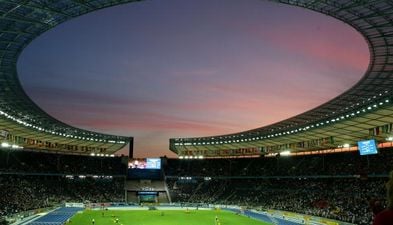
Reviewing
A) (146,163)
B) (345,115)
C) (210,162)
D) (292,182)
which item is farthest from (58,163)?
(345,115)

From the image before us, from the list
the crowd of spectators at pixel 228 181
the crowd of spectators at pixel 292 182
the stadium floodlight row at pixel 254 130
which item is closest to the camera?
the stadium floodlight row at pixel 254 130

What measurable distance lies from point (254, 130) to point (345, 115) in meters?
32.8

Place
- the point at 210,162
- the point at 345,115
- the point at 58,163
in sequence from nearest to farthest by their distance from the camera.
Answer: the point at 345,115 < the point at 58,163 < the point at 210,162

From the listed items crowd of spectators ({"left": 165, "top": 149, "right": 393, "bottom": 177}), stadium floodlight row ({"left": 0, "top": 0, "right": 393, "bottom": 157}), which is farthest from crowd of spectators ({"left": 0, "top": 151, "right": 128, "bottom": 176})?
crowd of spectators ({"left": 165, "top": 149, "right": 393, "bottom": 177})

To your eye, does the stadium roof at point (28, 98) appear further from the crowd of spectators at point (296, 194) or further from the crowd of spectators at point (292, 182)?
the crowd of spectators at point (296, 194)

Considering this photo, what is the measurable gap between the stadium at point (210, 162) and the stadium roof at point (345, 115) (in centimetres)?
16

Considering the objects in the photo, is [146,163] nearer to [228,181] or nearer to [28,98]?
[228,181]

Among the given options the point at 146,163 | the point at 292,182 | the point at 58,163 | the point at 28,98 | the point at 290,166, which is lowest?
the point at 292,182

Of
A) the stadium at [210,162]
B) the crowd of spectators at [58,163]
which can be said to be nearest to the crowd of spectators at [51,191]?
the stadium at [210,162]

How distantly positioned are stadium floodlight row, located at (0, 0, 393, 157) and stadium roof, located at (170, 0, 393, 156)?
6cm

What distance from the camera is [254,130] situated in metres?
90.7

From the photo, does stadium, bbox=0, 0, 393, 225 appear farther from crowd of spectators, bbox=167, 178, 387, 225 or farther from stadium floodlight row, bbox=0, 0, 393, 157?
crowd of spectators, bbox=167, 178, 387, 225

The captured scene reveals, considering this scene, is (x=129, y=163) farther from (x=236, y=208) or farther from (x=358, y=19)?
(x=358, y=19)

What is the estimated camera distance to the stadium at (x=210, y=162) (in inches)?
1522
